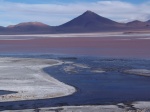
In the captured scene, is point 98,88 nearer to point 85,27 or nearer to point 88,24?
point 85,27

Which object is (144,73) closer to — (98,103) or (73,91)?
(73,91)

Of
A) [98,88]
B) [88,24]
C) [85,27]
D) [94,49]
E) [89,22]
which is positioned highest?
[89,22]

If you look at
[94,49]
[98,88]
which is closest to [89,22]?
[94,49]

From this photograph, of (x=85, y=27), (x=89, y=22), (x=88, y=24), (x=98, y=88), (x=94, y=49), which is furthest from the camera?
(x=89, y=22)

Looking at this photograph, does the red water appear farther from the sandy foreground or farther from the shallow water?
the sandy foreground

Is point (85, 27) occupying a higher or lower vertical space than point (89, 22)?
lower

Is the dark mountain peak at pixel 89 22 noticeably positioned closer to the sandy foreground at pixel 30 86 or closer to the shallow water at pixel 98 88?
the shallow water at pixel 98 88

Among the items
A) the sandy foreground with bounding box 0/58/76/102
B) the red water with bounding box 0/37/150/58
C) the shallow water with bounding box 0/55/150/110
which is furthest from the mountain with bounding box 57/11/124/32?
the sandy foreground with bounding box 0/58/76/102

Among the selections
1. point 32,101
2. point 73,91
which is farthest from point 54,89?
point 32,101
